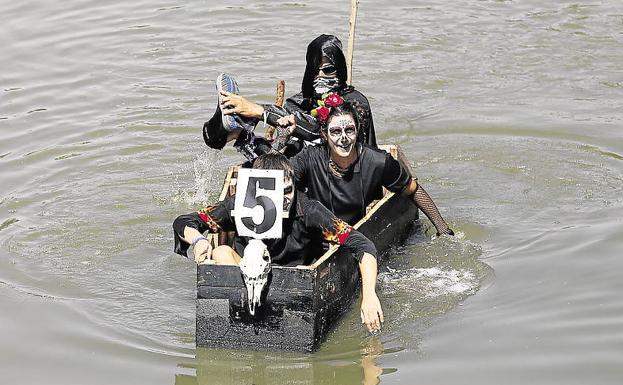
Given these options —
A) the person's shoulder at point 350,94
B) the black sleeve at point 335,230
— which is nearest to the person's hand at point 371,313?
the black sleeve at point 335,230

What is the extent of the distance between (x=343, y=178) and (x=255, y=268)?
1429 mm

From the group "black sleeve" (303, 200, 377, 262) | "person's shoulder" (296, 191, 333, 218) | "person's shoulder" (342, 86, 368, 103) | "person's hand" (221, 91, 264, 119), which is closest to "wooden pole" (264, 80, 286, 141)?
"person's shoulder" (342, 86, 368, 103)

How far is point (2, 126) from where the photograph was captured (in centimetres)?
1323

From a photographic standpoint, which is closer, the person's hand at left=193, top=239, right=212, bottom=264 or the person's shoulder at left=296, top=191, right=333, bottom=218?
the person's hand at left=193, top=239, right=212, bottom=264

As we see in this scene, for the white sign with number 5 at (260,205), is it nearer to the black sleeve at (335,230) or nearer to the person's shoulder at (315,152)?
the black sleeve at (335,230)

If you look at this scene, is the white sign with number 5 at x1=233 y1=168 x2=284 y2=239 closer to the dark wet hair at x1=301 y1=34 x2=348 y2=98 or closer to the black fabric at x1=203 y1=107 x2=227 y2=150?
the black fabric at x1=203 y1=107 x2=227 y2=150

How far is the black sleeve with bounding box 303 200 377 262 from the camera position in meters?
7.92

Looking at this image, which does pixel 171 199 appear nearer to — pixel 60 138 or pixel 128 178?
pixel 128 178

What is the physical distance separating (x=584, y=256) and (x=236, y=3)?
9304 millimetres

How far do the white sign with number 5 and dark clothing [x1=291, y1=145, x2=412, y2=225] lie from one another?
2.55ft

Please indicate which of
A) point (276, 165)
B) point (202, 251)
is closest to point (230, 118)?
point (276, 165)

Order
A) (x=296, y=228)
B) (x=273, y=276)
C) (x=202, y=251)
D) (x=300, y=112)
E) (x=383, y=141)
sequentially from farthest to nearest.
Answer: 1. (x=383, y=141)
2. (x=300, y=112)
3. (x=296, y=228)
4. (x=202, y=251)
5. (x=273, y=276)

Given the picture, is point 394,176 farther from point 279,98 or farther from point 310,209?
point 279,98

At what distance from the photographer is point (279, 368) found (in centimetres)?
787
